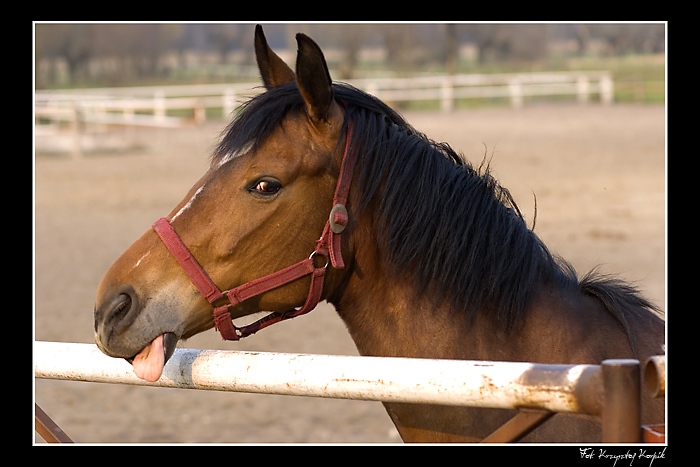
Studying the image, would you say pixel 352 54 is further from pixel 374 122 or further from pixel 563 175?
pixel 374 122

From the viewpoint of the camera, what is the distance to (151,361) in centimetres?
198

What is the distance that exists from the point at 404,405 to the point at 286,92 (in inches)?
39.2

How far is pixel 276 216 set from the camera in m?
2.10

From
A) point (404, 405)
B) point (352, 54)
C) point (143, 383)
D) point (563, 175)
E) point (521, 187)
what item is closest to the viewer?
point (143, 383)

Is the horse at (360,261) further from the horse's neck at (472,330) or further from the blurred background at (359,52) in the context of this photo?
the blurred background at (359,52)

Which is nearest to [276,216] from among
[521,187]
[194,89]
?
[521,187]

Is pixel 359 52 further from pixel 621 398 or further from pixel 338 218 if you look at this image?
pixel 621 398

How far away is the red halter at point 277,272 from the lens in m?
2.06

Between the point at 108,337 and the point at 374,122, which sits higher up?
the point at 374,122

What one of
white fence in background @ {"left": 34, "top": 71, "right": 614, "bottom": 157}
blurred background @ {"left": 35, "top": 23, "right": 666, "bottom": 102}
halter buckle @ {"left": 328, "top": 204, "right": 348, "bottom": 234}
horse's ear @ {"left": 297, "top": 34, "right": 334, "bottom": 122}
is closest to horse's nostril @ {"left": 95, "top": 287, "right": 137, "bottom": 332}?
halter buckle @ {"left": 328, "top": 204, "right": 348, "bottom": 234}

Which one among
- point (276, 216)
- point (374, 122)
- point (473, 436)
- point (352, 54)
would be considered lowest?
point (473, 436)

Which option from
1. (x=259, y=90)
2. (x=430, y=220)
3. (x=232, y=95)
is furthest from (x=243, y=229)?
(x=232, y=95)

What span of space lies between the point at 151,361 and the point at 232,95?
2158 cm

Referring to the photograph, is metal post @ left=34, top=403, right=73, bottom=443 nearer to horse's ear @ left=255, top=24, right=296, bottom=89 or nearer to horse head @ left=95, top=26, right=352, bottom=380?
horse head @ left=95, top=26, right=352, bottom=380
